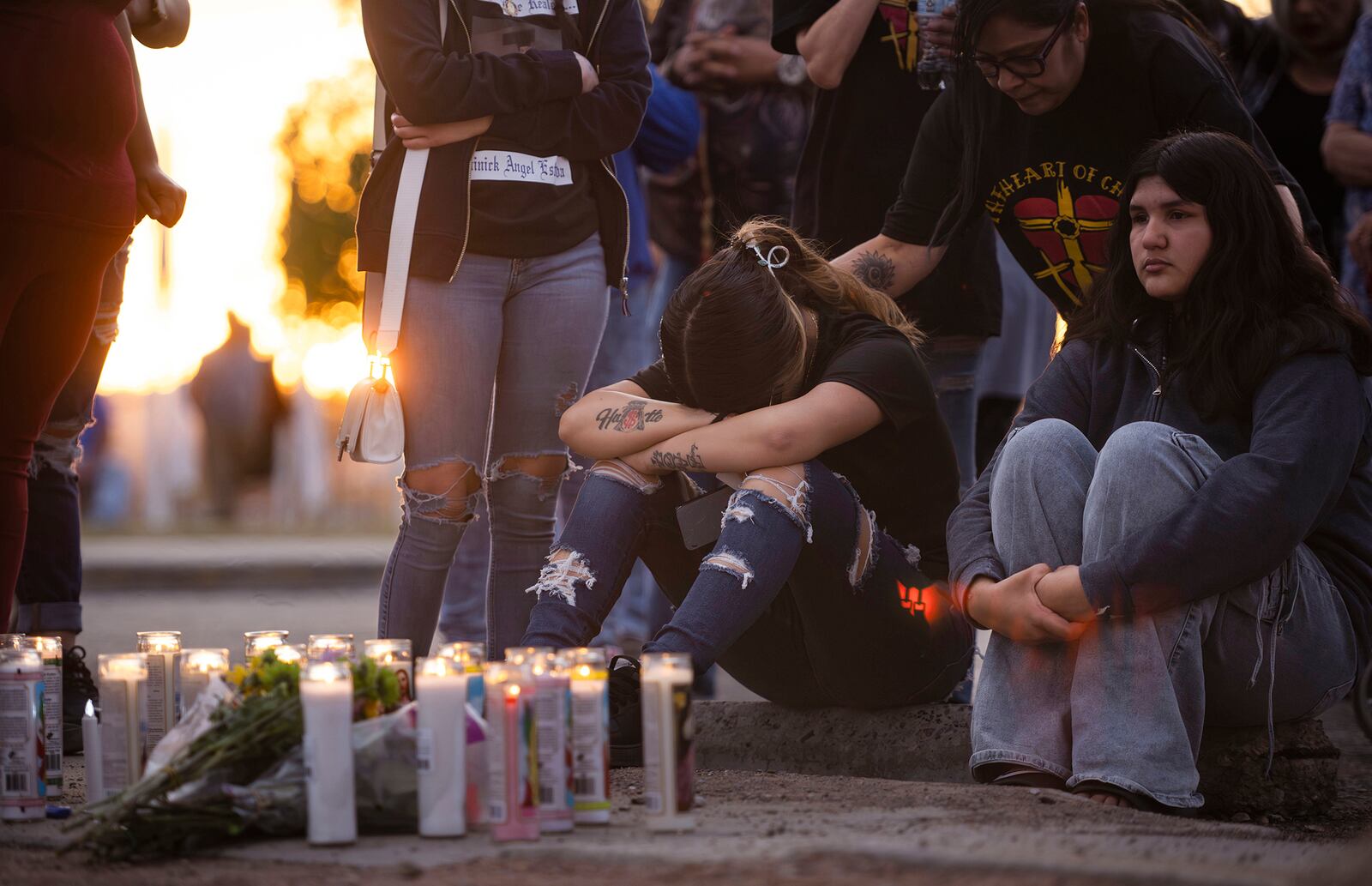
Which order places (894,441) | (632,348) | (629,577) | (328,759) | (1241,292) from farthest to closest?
1. (632,348)
2. (629,577)
3. (894,441)
4. (1241,292)
5. (328,759)

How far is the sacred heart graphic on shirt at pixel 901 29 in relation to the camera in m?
4.67

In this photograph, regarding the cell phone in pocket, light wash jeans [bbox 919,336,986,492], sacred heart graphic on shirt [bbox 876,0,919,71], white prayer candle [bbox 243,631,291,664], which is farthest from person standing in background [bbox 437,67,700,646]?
white prayer candle [bbox 243,631,291,664]

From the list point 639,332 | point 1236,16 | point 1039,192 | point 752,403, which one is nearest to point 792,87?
point 639,332

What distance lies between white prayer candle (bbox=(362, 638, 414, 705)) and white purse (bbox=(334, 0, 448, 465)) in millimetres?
898

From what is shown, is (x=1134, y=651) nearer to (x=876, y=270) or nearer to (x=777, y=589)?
(x=777, y=589)

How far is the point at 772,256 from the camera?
3.89 metres

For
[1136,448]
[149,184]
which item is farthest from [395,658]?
[149,184]

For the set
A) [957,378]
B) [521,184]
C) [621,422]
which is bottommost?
[621,422]

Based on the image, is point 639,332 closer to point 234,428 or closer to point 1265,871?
point 1265,871

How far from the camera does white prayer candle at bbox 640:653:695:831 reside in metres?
2.70

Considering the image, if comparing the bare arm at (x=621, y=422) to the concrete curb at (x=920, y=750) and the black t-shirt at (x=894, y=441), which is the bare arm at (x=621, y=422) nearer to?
the black t-shirt at (x=894, y=441)

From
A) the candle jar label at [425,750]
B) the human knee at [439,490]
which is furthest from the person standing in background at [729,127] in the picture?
the candle jar label at [425,750]

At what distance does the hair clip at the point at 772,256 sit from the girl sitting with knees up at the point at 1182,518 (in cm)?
70

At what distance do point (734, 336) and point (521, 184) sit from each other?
2.72 feet
